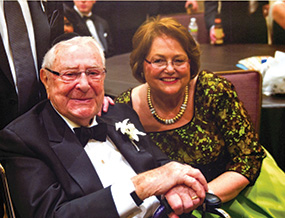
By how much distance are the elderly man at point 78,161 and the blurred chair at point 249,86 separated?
0.85 m

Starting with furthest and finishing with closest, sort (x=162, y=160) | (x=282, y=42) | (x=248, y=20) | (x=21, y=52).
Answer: (x=248, y=20) < (x=282, y=42) < (x=162, y=160) < (x=21, y=52)

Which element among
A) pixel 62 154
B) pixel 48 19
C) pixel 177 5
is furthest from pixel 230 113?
pixel 177 5

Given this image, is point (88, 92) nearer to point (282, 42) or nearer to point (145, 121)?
point (145, 121)

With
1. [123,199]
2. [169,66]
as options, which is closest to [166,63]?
[169,66]

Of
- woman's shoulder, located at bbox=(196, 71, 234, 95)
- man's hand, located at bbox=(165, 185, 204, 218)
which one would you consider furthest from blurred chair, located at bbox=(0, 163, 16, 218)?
woman's shoulder, located at bbox=(196, 71, 234, 95)

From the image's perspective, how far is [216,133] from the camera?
181 cm

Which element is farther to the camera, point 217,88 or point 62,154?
point 217,88

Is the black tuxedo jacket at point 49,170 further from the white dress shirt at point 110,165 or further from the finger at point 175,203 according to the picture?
the finger at point 175,203

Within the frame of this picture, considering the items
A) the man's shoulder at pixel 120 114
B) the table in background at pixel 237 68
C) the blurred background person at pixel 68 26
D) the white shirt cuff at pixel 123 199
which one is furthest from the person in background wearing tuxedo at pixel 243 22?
the white shirt cuff at pixel 123 199

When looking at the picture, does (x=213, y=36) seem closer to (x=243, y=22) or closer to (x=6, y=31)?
(x=243, y=22)

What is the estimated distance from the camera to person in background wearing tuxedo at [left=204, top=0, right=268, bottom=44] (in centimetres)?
409

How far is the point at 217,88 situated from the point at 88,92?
70cm

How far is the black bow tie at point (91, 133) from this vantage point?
144 centimetres

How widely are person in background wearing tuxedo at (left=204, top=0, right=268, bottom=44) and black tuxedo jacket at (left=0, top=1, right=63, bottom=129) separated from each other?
2.82 metres
